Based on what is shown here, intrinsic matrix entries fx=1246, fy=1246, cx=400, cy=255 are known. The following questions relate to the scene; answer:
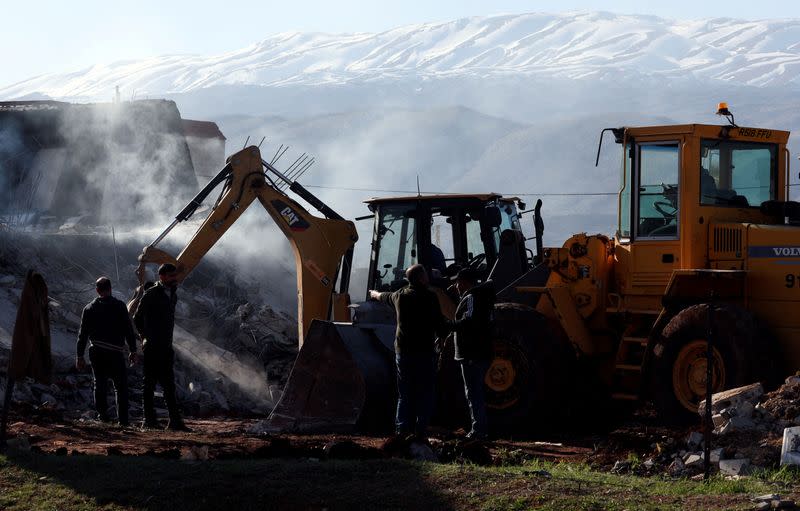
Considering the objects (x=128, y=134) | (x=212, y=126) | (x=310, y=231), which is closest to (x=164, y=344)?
(x=310, y=231)

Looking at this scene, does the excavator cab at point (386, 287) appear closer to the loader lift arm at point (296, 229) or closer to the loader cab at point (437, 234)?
the loader cab at point (437, 234)

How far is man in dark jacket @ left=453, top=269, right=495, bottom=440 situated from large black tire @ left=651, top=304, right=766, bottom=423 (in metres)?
1.77

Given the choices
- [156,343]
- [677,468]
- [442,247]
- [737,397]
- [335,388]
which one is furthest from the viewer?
[442,247]

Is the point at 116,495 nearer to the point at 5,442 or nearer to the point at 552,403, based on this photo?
the point at 5,442

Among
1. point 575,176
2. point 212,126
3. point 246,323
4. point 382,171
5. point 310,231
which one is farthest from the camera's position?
point 575,176

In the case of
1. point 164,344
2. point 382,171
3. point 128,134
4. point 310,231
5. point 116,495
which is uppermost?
point 382,171

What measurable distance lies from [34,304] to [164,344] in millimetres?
3011

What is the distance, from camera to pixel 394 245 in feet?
51.7

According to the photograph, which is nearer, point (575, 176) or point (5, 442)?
point (5, 442)

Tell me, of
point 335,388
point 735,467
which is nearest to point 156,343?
point 335,388

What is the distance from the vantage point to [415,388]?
38.3 ft

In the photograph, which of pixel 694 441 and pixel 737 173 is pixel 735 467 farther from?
pixel 737 173

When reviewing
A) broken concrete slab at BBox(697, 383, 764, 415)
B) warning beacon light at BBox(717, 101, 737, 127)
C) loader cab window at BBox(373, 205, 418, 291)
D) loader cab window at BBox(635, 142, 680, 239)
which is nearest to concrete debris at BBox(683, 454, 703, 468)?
broken concrete slab at BBox(697, 383, 764, 415)

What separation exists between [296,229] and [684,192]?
635 centimetres
